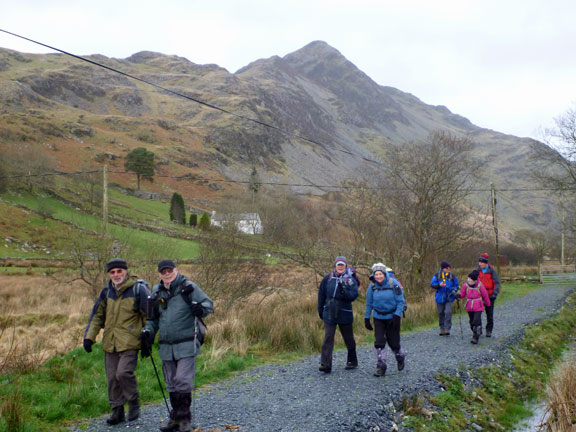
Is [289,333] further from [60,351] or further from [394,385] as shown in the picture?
[60,351]

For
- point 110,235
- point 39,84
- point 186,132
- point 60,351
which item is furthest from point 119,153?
point 60,351

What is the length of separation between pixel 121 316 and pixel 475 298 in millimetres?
8624

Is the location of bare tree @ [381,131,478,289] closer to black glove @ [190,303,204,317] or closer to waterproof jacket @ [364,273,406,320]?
waterproof jacket @ [364,273,406,320]

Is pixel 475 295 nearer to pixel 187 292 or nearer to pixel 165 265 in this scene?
pixel 187 292

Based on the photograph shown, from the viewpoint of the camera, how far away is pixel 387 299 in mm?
7949

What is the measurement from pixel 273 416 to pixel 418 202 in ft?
54.1

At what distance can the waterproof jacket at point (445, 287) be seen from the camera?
1213 centimetres

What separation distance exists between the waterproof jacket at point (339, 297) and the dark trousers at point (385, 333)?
1.73ft

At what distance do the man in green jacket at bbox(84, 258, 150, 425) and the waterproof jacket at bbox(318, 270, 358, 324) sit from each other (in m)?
3.22

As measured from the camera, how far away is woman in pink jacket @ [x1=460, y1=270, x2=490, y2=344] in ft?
37.2

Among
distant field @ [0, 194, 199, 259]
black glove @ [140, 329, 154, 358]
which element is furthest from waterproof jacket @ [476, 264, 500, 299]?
distant field @ [0, 194, 199, 259]

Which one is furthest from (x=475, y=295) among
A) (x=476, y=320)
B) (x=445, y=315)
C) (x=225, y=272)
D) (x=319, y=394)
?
(x=225, y=272)

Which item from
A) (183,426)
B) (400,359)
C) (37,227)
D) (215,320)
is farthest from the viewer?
(37,227)

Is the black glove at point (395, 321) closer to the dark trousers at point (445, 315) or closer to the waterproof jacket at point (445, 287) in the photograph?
the waterproof jacket at point (445, 287)
